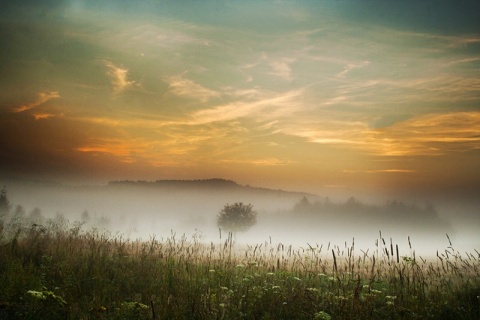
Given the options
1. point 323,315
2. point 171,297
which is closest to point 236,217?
point 171,297

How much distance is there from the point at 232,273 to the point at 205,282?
1.86 metres

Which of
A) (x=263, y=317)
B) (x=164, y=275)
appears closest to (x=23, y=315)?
(x=164, y=275)

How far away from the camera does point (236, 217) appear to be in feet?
204

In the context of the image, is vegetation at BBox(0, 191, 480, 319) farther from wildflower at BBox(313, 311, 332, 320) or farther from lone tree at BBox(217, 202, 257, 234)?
lone tree at BBox(217, 202, 257, 234)

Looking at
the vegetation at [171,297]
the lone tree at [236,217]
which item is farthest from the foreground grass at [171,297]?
the lone tree at [236,217]

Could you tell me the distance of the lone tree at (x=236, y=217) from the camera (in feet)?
203

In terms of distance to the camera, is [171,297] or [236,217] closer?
[171,297]

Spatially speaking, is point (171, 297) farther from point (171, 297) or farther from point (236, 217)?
point (236, 217)

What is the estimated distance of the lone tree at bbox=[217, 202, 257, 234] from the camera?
61844 millimetres

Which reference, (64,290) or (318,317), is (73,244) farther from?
(318,317)

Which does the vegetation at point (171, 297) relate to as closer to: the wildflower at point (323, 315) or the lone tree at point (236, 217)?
the wildflower at point (323, 315)

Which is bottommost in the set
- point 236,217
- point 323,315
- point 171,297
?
point 236,217

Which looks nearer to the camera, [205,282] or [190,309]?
[190,309]

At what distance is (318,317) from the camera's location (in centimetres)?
559
